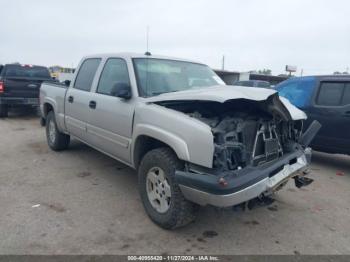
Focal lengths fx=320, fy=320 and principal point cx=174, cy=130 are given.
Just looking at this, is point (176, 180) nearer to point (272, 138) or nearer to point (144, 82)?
point (272, 138)

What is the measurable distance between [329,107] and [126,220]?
434 cm

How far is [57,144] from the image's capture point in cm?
642

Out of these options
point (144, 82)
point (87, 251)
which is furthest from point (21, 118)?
point (87, 251)

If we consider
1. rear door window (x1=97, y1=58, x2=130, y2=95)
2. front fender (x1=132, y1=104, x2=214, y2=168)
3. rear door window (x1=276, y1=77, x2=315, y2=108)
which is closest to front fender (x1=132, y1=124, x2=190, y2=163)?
front fender (x1=132, y1=104, x2=214, y2=168)

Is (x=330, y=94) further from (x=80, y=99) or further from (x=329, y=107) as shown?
(x=80, y=99)

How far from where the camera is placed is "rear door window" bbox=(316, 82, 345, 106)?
19.3 ft

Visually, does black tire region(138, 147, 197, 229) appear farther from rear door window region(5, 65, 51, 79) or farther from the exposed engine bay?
rear door window region(5, 65, 51, 79)

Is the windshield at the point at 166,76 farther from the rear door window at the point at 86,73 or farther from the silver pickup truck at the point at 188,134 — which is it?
the rear door window at the point at 86,73

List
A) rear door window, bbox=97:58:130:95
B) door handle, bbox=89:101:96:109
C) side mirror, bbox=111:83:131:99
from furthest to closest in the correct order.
→ door handle, bbox=89:101:96:109 < rear door window, bbox=97:58:130:95 < side mirror, bbox=111:83:131:99

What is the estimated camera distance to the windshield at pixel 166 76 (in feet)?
13.1

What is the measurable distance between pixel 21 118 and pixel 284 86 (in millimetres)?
9042

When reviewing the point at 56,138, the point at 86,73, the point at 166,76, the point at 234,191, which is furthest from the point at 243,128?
the point at 56,138

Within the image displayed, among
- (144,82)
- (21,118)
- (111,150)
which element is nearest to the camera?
(144,82)

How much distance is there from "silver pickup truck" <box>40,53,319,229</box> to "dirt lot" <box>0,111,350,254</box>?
0.33 m
